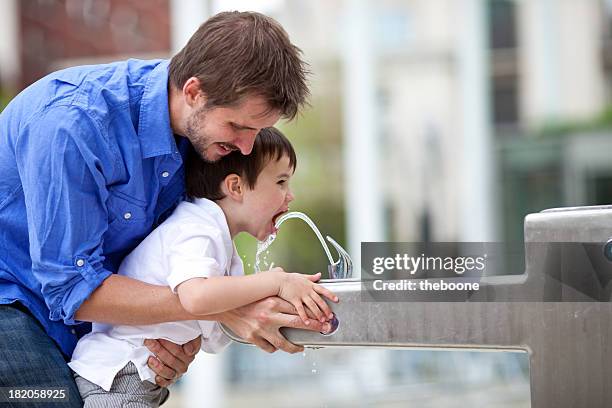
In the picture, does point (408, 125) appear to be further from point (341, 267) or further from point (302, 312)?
point (302, 312)

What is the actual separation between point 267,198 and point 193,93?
0.28m

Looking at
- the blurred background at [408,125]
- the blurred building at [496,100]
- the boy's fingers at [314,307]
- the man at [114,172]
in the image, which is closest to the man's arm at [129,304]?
the man at [114,172]

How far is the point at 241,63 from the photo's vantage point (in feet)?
5.87

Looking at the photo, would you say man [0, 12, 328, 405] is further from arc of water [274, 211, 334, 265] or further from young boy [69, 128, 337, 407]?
arc of water [274, 211, 334, 265]

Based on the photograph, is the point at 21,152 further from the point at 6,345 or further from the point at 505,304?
the point at 505,304

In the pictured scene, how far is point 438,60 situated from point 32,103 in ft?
34.5

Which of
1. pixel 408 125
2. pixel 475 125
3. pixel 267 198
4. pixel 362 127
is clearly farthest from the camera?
pixel 408 125

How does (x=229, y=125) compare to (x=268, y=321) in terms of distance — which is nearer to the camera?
(x=268, y=321)

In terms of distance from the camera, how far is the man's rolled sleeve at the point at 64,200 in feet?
5.59

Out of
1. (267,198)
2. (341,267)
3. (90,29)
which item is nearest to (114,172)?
(267,198)

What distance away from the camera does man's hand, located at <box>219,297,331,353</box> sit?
1710mm

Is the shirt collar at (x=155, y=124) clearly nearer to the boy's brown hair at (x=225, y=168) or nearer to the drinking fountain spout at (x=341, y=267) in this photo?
the boy's brown hair at (x=225, y=168)

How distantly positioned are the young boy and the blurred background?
4195mm

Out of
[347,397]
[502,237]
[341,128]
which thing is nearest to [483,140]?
[502,237]
